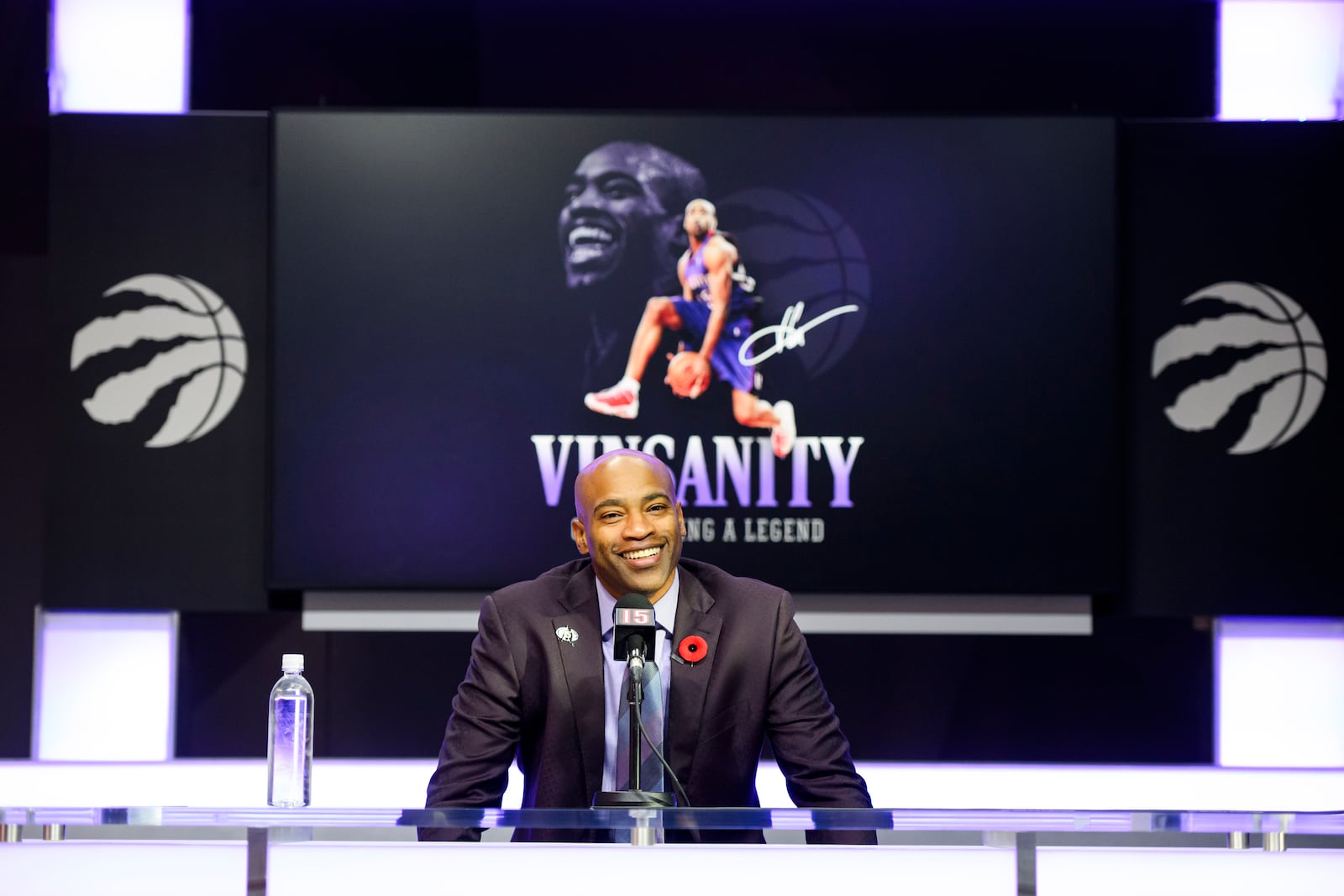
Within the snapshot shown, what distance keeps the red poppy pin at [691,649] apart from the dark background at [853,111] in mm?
2258

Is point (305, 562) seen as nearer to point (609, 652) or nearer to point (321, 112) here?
point (321, 112)

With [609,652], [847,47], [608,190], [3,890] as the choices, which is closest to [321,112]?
[608,190]

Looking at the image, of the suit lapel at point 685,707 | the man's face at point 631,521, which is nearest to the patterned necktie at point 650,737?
the suit lapel at point 685,707

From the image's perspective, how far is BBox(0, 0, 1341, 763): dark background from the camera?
478 centimetres

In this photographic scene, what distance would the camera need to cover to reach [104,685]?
4801 millimetres

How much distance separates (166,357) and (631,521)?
2.58 m

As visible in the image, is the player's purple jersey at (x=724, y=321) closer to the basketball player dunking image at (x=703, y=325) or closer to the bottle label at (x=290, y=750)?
the basketball player dunking image at (x=703, y=325)

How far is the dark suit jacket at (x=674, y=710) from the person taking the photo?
275 centimetres

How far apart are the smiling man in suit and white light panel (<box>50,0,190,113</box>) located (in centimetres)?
286

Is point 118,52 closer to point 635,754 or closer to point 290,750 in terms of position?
point 290,750

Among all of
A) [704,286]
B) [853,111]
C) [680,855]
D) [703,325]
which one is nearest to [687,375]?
[703,325]

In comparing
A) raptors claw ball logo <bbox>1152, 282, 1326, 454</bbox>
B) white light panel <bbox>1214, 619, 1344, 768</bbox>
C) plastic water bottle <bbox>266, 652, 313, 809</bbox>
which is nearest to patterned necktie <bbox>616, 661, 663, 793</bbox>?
plastic water bottle <bbox>266, 652, 313, 809</bbox>
